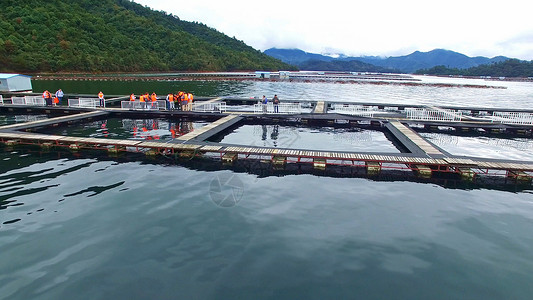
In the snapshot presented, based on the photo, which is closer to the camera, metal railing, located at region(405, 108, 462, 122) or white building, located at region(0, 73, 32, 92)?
metal railing, located at region(405, 108, 462, 122)

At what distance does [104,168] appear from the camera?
18.4 m

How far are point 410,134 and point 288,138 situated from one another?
975 cm

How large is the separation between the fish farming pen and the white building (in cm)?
1853

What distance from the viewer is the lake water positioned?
351 inches

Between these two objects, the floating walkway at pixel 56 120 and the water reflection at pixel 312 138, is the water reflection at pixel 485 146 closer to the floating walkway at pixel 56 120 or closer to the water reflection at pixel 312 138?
the water reflection at pixel 312 138

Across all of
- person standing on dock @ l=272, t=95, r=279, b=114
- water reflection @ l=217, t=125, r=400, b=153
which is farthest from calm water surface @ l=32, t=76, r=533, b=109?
water reflection @ l=217, t=125, r=400, b=153

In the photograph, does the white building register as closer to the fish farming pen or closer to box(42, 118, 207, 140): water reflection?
the fish farming pen

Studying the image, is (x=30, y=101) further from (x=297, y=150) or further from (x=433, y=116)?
(x=433, y=116)

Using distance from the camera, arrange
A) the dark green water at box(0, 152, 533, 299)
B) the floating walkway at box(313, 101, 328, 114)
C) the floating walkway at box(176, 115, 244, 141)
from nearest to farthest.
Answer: the dark green water at box(0, 152, 533, 299), the floating walkway at box(176, 115, 244, 141), the floating walkway at box(313, 101, 328, 114)

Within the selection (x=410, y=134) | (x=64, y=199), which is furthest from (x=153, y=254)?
(x=410, y=134)

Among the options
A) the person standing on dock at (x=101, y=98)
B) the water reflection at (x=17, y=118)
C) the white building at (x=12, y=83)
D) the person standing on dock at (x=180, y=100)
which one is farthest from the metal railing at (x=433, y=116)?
the white building at (x=12, y=83)

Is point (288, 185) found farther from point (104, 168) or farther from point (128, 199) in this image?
point (104, 168)

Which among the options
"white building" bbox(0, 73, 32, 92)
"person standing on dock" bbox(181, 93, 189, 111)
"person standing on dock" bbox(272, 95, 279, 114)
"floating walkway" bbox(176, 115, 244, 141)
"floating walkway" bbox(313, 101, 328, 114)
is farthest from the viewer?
"white building" bbox(0, 73, 32, 92)

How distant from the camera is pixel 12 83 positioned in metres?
51.9
